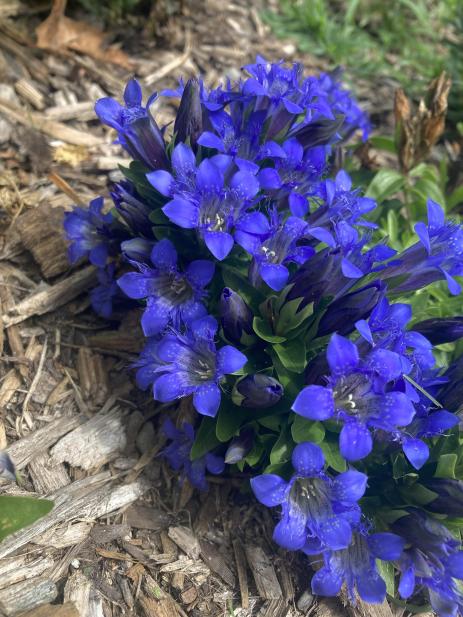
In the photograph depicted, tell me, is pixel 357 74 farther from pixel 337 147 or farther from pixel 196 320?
pixel 196 320

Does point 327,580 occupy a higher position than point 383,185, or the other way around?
point 383,185

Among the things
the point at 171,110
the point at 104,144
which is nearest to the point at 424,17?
the point at 171,110

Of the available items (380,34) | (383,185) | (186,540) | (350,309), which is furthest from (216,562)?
(380,34)

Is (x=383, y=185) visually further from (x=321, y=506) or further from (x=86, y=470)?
(x=86, y=470)

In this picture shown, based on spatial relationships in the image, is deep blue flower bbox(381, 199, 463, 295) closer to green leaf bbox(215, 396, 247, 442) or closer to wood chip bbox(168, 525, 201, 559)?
green leaf bbox(215, 396, 247, 442)

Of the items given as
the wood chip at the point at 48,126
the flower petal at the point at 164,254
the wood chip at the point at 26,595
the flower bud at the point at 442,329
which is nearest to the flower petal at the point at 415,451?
the flower bud at the point at 442,329

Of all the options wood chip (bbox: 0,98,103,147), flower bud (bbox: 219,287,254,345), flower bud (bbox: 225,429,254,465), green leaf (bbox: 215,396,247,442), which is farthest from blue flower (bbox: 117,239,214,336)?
wood chip (bbox: 0,98,103,147)
